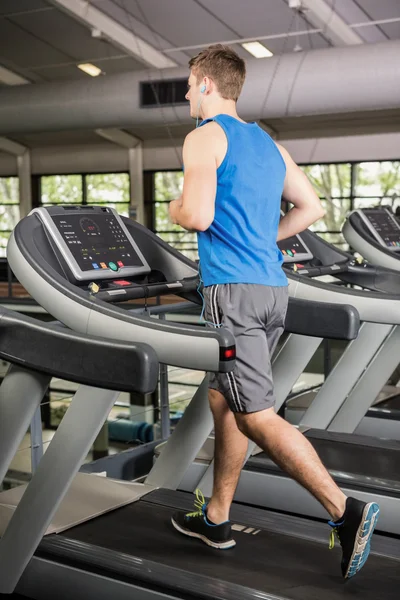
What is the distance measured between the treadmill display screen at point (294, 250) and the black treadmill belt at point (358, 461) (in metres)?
0.90

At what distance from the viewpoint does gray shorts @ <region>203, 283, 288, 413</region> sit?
205 cm

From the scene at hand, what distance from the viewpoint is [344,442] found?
3350mm

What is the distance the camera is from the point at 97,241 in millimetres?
2688

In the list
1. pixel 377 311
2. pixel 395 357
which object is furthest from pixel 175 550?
pixel 395 357

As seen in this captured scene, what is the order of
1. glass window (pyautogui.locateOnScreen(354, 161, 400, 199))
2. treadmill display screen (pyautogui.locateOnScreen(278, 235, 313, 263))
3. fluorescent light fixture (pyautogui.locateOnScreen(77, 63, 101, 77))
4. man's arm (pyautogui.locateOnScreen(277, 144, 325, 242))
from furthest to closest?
1. glass window (pyautogui.locateOnScreen(354, 161, 400, 199))
2. fluorescent light fixture (pyautogui.locateOnScreen(77, 63, 101, 77))
3. treadmill display screen (pyautogui.locateOnScreen(278, 235, 313, 263))
4. man's arm (pyautogui.locateOnScreen(277, 144, 325, 242))

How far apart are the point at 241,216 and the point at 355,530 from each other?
2.73 ft

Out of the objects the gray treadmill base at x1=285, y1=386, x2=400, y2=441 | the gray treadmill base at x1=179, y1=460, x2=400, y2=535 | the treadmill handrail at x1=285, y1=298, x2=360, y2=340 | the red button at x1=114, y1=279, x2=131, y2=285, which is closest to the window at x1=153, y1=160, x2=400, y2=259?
the gray treadmill base at x1=285, y1=386, x2=400, y2=441

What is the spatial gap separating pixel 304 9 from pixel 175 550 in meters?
7.71

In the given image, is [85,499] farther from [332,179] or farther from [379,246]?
[332,179]

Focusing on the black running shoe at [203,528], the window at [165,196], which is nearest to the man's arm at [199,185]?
the black running shoe at [203,528]

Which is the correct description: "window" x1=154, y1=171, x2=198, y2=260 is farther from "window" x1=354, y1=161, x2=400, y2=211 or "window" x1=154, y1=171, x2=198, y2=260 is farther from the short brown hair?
the short brown hair

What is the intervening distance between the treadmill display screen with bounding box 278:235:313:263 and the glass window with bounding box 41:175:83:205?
11.4 metres

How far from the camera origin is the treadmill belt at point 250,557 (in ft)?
6.48

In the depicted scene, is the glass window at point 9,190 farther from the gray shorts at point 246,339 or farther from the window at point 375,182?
the gray shorts at point 246,339
